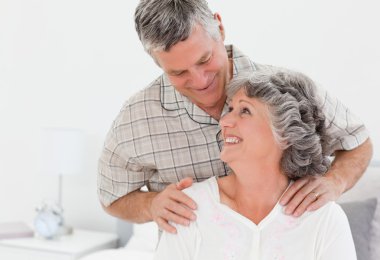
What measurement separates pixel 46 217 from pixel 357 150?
2.23 meters

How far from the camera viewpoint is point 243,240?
5.70ft

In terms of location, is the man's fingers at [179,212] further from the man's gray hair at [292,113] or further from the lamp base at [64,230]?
the lamp base at [64,230]

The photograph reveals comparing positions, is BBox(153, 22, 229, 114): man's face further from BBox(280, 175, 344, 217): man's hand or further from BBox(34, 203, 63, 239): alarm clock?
BBox(34, 203, 63, 239): alarm clock

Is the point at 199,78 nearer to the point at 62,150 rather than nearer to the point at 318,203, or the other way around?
the point at 318,203

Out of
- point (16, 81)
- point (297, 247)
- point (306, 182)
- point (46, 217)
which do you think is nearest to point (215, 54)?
point (306, 182)

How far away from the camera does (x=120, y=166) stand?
2.01 m

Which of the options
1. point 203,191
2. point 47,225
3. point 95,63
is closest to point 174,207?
point 203,191

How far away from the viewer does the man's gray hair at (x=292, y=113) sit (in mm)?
1722

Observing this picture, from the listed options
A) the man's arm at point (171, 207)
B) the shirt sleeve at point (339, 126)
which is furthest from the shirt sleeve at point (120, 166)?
the shirt sleeve at point (339, 126)

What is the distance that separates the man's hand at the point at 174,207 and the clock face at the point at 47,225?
203 centimetres

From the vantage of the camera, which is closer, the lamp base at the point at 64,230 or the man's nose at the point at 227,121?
the man's nose at the point at 227,121

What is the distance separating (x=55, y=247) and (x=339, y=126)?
6.95ft

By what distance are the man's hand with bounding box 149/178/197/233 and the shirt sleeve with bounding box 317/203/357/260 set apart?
0.37 meters

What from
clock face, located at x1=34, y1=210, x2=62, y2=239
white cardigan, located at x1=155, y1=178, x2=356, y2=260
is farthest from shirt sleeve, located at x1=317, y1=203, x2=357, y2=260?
clock face, located at x1=34, y1=210, x2=62, y2=239
